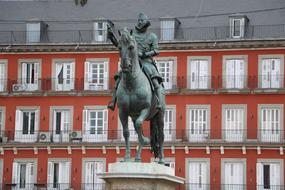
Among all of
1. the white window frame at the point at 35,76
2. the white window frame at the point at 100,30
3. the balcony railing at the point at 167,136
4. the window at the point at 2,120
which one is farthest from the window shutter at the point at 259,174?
the window at the point at 2,120

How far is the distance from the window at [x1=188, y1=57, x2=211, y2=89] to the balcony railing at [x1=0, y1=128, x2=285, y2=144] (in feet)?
11.5

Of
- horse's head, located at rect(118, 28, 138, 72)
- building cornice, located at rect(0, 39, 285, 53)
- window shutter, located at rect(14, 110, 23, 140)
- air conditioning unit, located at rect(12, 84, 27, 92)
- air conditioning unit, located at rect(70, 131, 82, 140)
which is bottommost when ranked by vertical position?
air conditioning unit, located at rect(70, 131, 82, 140)

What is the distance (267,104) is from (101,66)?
13268 mm

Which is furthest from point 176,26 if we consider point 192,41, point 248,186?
point 248,186

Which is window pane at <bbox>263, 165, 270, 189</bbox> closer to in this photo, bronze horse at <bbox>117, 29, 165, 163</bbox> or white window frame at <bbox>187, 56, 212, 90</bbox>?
white window frame at <bbox>187, 56, 212, 90</bbox>

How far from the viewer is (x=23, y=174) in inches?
2699

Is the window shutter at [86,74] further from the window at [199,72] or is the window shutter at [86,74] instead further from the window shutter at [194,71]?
the window shutter at [194,71]

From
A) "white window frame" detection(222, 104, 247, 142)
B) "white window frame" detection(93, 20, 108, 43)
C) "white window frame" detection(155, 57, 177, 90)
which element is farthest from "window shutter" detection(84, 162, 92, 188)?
"white window frame" detection(222, 104, 247, 142)

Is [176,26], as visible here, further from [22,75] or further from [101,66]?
[22,75]

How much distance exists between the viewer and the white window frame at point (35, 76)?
69.7 metres

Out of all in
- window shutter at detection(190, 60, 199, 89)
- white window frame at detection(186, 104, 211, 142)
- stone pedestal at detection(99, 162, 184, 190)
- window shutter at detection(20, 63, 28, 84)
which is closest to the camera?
stone pedestal at detection(99, 162, 184, 190)

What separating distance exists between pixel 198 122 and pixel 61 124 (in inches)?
423

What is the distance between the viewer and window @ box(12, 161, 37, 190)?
224 feet

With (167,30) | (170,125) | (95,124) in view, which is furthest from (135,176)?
(167,30)
